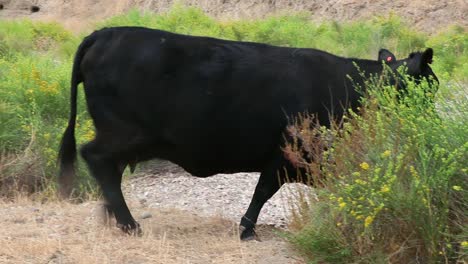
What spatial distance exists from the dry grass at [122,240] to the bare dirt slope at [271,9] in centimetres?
2135

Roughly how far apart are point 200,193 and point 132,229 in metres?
2.64

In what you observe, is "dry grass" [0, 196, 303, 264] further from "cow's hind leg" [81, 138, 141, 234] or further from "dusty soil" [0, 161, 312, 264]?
"cow's hind leg" [81, 138, 141, 234]

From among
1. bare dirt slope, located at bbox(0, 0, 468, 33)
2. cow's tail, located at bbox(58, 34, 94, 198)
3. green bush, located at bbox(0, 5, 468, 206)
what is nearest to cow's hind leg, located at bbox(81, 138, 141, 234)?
cow's tail, located at bbox(58, 34, 94, 198)

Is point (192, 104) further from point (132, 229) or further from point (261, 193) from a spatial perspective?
point (132, 229)

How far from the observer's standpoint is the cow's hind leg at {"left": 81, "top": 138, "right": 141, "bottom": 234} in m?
7.47

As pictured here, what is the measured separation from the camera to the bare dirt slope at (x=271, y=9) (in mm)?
29750

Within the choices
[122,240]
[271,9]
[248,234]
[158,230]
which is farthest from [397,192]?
[271,9]

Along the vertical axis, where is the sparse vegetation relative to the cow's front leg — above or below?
above

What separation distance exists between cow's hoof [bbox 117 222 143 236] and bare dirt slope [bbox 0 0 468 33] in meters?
21.8

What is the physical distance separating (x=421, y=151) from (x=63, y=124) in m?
6.05

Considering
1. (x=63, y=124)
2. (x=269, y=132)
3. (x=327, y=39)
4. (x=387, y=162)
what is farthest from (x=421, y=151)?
(x=327, y=39)

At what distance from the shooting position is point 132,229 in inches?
290

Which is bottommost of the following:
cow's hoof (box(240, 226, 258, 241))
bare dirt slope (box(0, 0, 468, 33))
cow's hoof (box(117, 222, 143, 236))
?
bare dirt slope (box(0, 0, 468, 33))

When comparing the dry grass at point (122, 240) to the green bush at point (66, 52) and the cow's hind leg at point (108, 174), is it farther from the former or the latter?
the green bush at point (66, 52)
